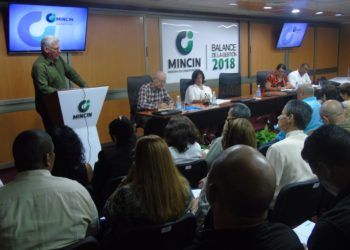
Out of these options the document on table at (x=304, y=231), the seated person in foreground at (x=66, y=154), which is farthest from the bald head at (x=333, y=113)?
the seated person in foreground at (x=66, y=154)

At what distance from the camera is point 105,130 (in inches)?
247

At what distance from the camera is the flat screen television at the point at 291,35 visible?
9570mm

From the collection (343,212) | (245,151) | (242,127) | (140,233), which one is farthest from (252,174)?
(242,127)

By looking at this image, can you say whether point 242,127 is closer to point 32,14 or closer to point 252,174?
point 252,174

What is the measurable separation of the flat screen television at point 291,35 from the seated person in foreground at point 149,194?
8490mm

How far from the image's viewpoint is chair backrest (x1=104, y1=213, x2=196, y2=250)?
5.56ft

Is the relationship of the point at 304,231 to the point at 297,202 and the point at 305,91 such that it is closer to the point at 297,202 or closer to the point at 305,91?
the point at 297,202

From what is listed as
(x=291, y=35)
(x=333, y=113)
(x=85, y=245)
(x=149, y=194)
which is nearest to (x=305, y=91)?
(x=333, y=113)

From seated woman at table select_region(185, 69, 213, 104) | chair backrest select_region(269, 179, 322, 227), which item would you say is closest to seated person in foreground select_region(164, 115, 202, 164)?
chair backrest select_region(269, 179, 322, 227)

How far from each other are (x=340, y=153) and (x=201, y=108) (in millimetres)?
4049

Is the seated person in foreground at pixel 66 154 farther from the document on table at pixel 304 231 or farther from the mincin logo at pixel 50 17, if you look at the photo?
the mincin logo at pixel 50 17

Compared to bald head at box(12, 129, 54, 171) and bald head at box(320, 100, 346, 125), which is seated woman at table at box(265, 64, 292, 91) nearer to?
bald head at box(320, 100, 346, 125)

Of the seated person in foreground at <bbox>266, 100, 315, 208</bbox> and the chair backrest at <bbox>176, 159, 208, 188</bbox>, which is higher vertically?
the seated person in foreground at <bbox>266, 100, 315, 208</bbox>

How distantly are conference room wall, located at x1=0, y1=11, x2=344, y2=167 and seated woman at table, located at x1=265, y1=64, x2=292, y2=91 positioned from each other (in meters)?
1.90
